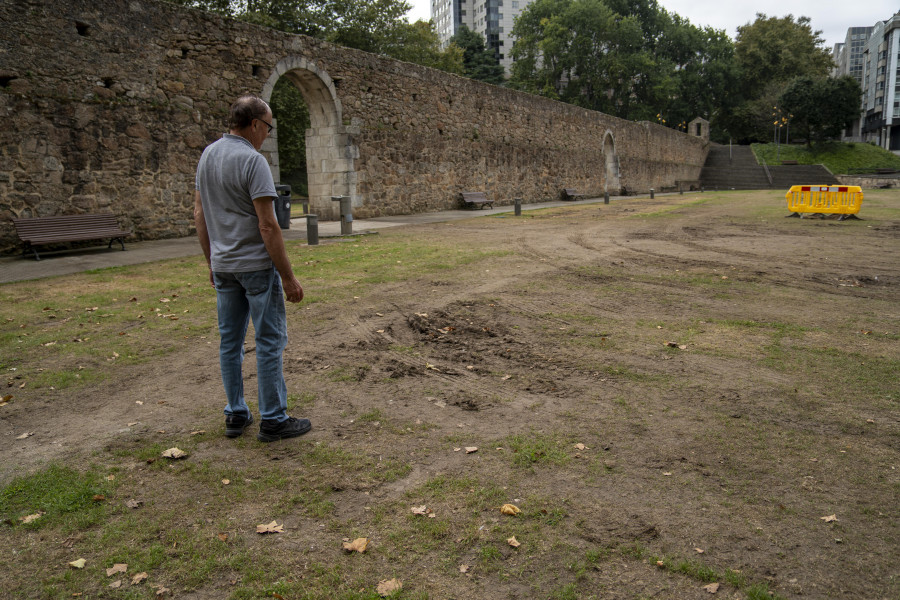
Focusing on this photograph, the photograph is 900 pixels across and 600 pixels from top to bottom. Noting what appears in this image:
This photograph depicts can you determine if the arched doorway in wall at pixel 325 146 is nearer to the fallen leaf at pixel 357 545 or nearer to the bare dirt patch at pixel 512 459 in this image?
the bare dirt patch at pixel 512 459

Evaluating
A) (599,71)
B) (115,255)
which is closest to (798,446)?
(115,255)

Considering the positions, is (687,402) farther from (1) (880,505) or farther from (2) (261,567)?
(2) (261,567)

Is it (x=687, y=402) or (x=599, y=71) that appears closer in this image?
(x=687, y=402)

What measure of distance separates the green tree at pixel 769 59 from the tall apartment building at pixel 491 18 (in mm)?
35707

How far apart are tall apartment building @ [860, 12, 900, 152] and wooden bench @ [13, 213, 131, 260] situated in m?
84.1

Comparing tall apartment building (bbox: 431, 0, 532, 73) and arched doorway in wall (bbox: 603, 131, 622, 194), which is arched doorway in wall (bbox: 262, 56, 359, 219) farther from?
tall apartment building (bbox: 431, 0, 532, 73)

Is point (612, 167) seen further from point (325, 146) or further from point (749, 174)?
point (325, 146)

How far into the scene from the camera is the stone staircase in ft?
153

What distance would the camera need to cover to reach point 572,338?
539cm

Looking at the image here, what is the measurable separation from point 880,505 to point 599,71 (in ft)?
209

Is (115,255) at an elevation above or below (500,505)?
above

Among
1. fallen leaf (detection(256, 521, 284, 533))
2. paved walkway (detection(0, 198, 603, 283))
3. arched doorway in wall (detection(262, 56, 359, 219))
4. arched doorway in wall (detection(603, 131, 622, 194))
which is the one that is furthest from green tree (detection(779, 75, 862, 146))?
fallen leaf (detection(256, 521, 284, 533))

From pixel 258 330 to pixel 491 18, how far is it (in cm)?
10888

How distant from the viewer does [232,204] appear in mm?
3238
